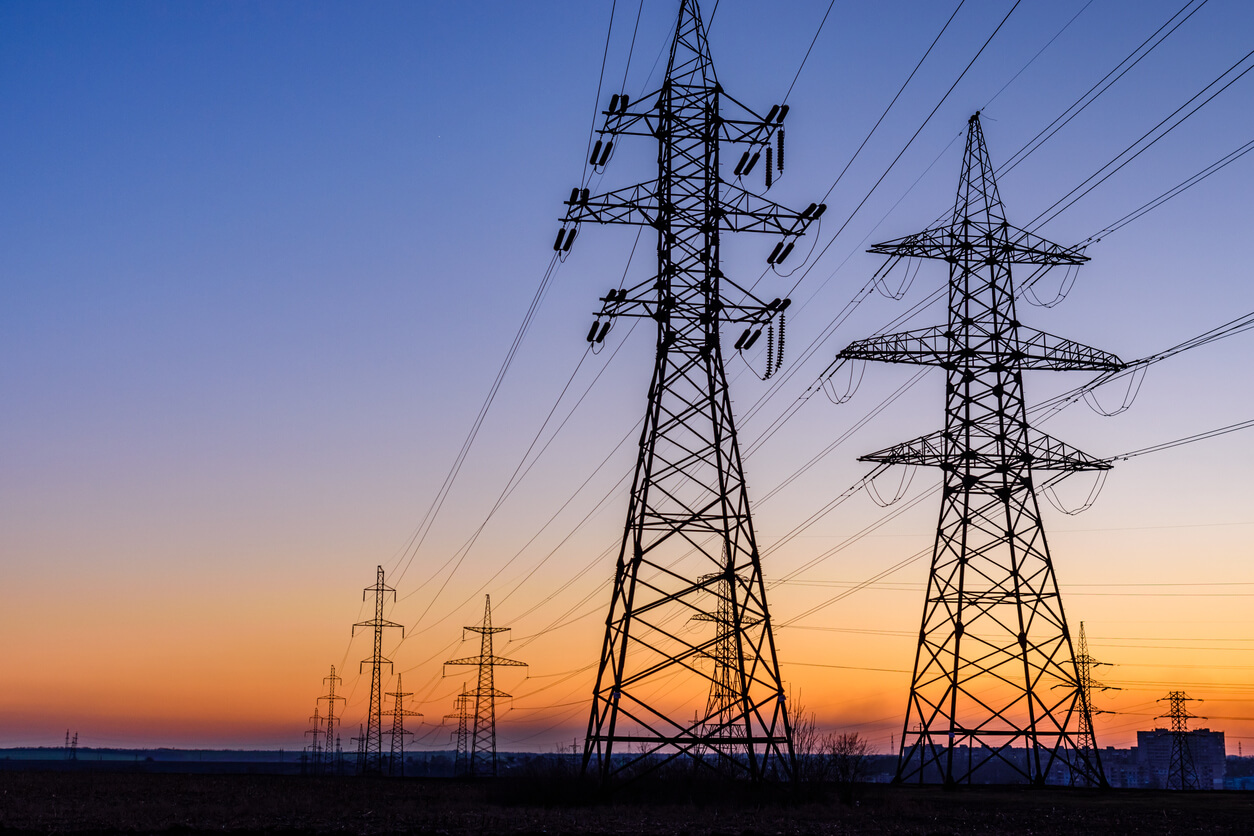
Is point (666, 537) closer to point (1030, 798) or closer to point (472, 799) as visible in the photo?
point (472, 799)

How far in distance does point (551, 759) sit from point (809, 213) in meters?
17.0

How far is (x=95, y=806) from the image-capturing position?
32.0m

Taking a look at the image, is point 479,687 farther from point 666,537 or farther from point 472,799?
point 666,537

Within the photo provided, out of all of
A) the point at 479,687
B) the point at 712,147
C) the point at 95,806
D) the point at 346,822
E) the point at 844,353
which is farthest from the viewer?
the point at 479,687

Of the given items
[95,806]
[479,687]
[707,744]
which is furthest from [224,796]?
[479,687]

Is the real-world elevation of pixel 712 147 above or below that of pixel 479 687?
above

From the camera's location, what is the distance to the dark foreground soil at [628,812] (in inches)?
984

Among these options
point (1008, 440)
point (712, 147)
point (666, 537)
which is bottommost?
point (666, 537)

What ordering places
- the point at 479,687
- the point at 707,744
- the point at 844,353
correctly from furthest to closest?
the point at 479,687
the point at 844,353
the point at 707,744

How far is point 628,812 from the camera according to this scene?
28.8 metres

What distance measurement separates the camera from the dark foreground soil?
2498cm

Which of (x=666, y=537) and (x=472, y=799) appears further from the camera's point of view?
(x=472, y=799)

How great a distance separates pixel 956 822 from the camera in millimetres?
26750

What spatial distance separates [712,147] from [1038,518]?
18024 millimetres
